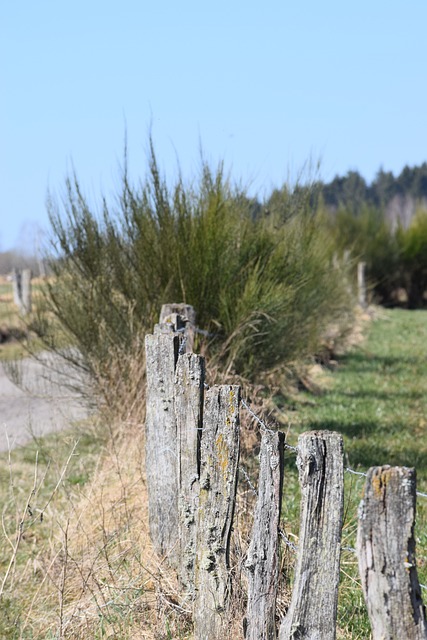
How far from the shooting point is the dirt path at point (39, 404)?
8.99 meters

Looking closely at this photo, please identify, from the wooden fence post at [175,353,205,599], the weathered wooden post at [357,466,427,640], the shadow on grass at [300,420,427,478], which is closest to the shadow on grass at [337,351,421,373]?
the shadow on grass at [300,420,427,478]

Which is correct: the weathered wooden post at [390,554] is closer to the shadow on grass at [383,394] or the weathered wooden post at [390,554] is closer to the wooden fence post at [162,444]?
the wooden fence post at [162,444]

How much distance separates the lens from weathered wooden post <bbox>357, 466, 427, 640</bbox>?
2369 mm

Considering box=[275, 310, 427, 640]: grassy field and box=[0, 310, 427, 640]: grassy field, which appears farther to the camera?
box=[275, 310, 427, 640]: grassy field

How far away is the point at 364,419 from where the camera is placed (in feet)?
33.7

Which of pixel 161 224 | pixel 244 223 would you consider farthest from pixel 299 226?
pixel 161 224

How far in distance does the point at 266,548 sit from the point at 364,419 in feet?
23.8

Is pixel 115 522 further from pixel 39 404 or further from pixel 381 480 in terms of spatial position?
pixel 39 404

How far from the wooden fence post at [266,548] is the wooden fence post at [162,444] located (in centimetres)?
137

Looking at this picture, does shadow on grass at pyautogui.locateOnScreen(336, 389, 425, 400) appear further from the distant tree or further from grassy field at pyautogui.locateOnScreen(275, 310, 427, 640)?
the distant tree

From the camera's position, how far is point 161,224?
867 cm

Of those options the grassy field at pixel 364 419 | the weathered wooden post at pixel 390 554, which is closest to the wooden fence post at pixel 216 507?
the grassy field at pixel 364 419

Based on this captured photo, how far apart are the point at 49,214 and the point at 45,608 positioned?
5.28 m

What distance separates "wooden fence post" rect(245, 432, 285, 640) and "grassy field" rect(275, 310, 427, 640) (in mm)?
474
